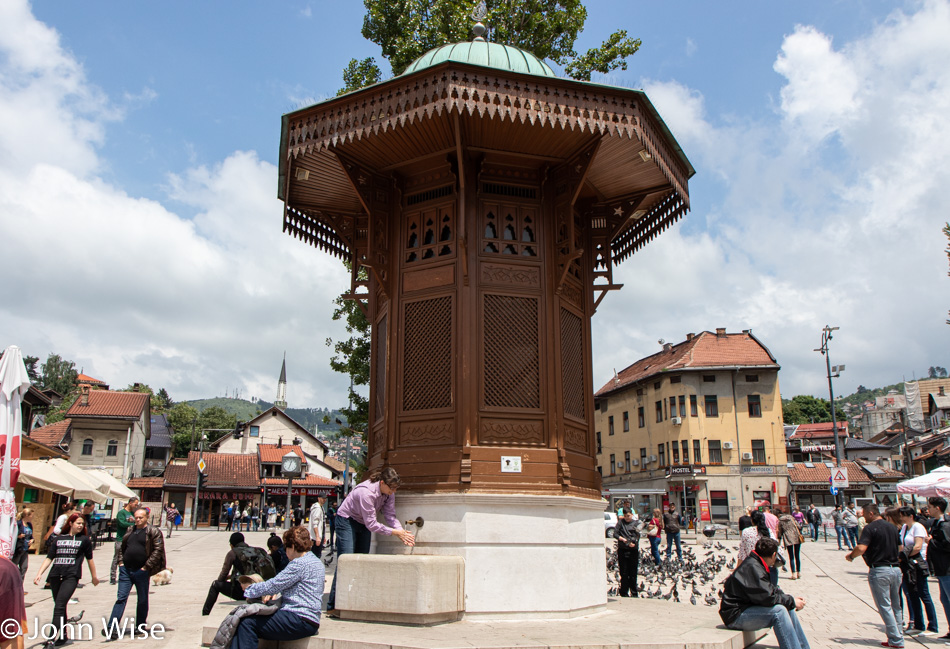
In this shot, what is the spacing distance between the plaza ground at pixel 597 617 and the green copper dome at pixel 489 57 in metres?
6.84

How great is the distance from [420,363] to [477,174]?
8.58 feet

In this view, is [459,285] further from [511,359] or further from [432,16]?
[432,16]

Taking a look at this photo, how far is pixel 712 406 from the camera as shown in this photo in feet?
160

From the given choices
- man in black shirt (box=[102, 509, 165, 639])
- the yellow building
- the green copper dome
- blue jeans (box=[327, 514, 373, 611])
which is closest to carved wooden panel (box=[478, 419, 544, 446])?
blue jeans (box=[327, 514, 373, 611])

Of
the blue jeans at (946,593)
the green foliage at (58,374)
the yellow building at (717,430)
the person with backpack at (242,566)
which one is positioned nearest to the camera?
the person with backpack at (242,566)

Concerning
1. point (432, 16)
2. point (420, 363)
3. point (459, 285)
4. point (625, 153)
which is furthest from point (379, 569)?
point (432, 16)

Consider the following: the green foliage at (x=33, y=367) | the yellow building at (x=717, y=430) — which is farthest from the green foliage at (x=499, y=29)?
the green foliage at (x=33, y=367)

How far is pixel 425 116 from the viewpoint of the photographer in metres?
8.17

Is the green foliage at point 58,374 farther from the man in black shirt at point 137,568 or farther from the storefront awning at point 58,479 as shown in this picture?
the man in black shirt at point 137,568

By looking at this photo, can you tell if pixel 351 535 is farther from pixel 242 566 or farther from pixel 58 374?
pixel 58 374

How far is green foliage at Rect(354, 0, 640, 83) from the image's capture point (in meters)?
17.0

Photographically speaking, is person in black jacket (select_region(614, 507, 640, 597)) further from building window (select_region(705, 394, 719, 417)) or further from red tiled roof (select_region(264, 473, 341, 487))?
red tiled roof (select_region(264, 473, 341, 487))

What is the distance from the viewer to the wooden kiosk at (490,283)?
7789 mm

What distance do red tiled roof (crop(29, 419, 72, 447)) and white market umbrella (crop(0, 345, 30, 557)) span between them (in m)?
44.8
